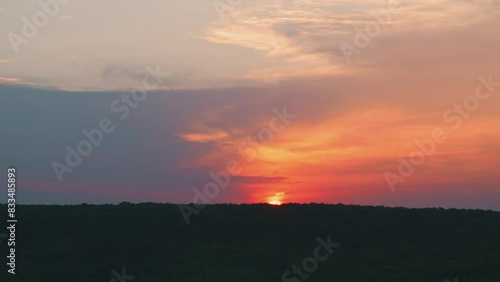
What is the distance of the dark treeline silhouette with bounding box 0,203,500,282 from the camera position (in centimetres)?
4222

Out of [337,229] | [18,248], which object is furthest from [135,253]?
[337,229]

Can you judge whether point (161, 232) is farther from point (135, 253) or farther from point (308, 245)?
point (308, 245)

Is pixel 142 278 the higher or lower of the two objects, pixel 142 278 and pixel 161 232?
the lower

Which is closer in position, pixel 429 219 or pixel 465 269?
pixel 465 269

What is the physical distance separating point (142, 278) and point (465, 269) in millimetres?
18405

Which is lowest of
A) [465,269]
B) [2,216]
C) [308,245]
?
[465,269]

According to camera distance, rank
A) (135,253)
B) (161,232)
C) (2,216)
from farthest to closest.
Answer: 1. (2,216)
2. (161,232)
3. (135,253)

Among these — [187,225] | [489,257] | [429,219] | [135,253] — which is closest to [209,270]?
[135,253]

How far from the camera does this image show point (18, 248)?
47281 millimetres

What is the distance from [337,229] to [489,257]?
1104cm

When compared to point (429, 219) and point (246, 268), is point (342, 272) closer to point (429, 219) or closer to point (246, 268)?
point (246, 268)

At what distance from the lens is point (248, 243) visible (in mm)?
48438

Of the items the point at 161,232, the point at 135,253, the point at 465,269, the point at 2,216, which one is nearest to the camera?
the point at 465,269

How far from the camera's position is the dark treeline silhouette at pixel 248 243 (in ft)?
139
